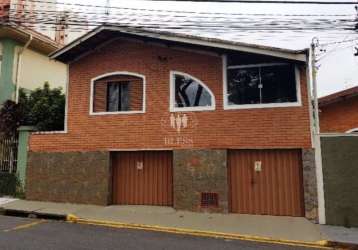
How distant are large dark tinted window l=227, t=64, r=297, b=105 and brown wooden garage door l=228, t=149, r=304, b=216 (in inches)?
61.9

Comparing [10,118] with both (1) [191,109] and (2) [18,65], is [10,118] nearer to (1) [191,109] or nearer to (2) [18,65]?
(2) [18,65]

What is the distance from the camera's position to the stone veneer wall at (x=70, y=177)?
496 inches

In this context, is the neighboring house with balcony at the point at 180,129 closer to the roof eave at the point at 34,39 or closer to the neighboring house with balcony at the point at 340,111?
the roof eave at the point at 34,39

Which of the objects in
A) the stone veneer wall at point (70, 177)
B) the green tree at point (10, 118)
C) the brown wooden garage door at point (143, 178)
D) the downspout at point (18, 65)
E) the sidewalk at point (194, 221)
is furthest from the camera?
the downspout at point (18, 65)

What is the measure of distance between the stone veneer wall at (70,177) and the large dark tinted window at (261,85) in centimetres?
467

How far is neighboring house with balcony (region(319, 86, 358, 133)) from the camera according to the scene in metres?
15.5

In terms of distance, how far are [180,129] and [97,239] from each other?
4.75 m

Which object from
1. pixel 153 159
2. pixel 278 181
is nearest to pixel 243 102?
pixel 278 181


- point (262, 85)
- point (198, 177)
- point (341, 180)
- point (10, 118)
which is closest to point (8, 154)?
point (10, 118)

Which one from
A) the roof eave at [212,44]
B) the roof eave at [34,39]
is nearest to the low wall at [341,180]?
the roof eave at [212,44]

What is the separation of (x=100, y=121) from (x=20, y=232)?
4.79 metres

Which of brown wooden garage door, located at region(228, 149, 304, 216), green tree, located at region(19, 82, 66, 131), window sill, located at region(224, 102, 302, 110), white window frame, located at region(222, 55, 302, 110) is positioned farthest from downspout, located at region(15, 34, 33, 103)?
brown wooden garage door, located at region(228, 149, 304, 216)

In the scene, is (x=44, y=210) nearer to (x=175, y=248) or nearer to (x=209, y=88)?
(x=175, y=248)

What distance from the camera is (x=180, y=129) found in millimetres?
12094
